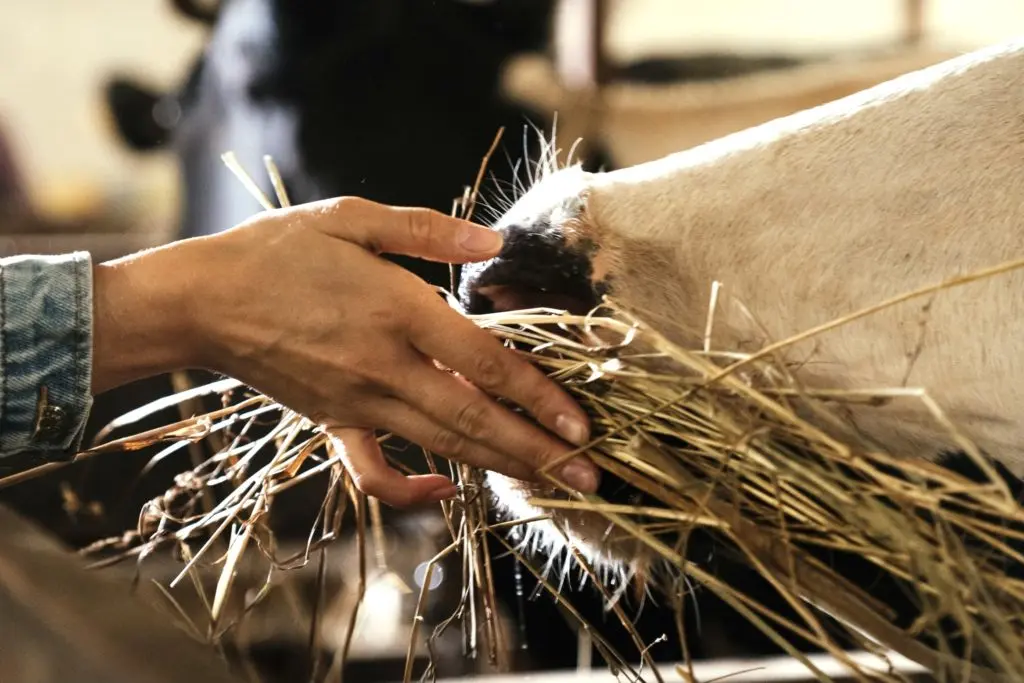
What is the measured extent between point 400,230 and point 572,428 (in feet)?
0.56

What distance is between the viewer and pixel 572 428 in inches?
24.9

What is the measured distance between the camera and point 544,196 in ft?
2.40

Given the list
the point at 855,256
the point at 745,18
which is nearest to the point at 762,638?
the point at 855,256

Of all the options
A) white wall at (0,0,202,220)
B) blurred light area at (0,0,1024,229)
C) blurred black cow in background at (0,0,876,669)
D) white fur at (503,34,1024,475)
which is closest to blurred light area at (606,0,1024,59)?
blurred light area at (0,0,1024,229)

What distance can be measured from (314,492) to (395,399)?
1.10 meters

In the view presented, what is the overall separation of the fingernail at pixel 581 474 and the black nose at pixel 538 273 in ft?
0.37

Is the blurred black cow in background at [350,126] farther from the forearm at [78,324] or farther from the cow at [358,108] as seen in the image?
the forearm at [78,324]

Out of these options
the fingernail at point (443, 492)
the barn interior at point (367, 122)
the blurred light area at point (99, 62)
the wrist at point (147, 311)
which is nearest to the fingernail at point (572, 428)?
the fingernail at point (443, 492)

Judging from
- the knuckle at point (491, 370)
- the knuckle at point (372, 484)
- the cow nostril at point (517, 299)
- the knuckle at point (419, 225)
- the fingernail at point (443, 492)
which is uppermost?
the knuckle at point (419, 225)

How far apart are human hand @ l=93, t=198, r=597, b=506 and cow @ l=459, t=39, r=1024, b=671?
0.23 ft

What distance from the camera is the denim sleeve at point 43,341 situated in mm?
626

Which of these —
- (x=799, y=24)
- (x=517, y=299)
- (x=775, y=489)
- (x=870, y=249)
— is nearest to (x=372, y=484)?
(x=517, y=299)

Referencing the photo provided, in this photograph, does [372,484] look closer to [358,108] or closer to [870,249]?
[870,249]

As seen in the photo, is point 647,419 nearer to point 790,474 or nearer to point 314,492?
point 790,474
